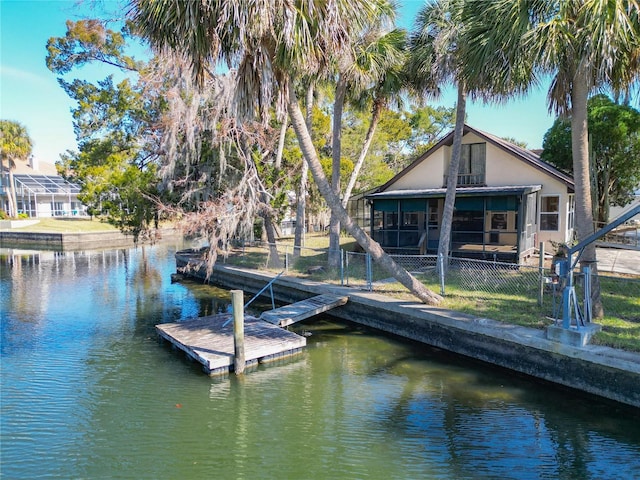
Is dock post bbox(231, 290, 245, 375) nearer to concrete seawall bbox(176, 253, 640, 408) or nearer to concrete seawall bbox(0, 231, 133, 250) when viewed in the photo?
concrete seawall bbox(176, 253, 640, 408)

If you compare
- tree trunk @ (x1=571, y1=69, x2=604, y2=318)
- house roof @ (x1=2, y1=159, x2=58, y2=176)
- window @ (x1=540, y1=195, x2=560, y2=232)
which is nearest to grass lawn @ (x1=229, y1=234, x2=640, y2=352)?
tree trunk @ (x1=571, y1=69, x2=604, y2=318)

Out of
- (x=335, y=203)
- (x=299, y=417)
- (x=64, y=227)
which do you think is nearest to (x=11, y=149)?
(x=64, y=227)

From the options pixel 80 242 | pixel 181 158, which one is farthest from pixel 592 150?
pixel 80 242

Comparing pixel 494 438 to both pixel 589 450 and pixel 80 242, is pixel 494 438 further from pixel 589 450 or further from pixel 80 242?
pixel 80 242

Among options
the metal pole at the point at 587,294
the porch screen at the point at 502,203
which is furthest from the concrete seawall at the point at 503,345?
the porch screen at the point at 502,203

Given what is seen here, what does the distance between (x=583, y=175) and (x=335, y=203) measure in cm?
567

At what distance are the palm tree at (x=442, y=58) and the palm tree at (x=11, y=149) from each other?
49.6m

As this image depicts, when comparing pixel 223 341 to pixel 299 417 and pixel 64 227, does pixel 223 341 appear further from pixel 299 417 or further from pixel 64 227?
pixel 64 227

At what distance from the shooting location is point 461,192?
17.4 m

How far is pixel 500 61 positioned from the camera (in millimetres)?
9391

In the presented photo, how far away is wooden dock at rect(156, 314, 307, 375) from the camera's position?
383 inches

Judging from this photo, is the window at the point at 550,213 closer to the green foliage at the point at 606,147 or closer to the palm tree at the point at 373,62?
the green foliage at the point at 606,147

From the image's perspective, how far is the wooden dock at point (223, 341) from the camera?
31.9 ft

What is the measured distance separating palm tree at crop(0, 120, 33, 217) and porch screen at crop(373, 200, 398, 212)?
46.4m
